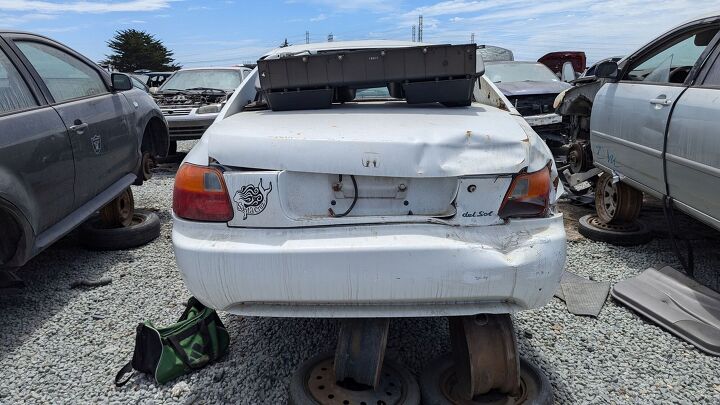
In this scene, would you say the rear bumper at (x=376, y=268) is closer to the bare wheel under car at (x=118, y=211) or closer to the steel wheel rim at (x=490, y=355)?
the steel wheel rim at (x=490, y=355)

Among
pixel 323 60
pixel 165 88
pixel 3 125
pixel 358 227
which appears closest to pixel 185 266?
pixel 358 227

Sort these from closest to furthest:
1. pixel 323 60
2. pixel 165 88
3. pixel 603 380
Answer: pixel 603 380 → pixel 323 60 → pixel 165 88

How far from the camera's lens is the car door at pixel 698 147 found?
3.00 metres

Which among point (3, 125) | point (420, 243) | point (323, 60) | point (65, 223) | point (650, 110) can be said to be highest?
→ point (323, 60)

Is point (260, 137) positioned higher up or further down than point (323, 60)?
further down

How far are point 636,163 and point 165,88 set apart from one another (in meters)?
9.27

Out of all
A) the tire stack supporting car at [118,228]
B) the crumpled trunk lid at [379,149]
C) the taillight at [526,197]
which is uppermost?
the crumpled trunk lid at [379,149]

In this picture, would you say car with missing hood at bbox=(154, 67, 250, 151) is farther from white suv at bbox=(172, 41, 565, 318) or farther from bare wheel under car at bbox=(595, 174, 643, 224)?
white suv at bbox=(172, 41, 565, 318)

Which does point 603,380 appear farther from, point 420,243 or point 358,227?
point 358,227

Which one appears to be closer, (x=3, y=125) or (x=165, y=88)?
(x=3, y=125)

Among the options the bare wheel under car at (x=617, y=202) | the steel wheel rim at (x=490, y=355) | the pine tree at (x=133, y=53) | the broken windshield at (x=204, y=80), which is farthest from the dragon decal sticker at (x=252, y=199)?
the pine tree at (x=133, y=53)

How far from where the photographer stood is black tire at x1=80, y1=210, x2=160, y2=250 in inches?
172

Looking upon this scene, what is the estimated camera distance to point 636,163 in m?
4.02

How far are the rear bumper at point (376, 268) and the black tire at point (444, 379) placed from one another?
1.52 feet
